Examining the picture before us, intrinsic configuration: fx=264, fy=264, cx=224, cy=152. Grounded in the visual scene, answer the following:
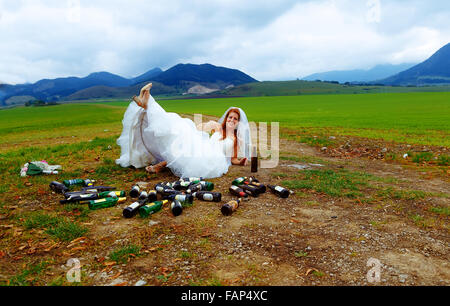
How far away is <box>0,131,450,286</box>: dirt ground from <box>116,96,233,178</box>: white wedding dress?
2.03 meters

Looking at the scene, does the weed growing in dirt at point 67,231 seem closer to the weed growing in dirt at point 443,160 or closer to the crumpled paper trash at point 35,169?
the crumpled paper trash at point 35,169

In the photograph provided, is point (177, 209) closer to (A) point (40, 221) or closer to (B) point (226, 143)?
(A) point (40, 221)

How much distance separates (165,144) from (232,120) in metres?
3.17

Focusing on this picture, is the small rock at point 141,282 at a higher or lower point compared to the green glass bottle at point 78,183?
lower

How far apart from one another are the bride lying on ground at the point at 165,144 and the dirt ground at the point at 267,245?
204 cm

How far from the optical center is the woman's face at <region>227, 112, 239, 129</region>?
35.1ft

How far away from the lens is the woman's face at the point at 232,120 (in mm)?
10711

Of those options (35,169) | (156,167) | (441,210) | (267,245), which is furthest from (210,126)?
(441,210)

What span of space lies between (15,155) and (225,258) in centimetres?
1272

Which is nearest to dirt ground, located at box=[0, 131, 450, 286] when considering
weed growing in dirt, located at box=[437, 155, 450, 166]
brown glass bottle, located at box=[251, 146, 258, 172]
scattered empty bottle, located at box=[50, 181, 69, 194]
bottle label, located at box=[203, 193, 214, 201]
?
bottle label, located at box=[203, 193, 214, 201]

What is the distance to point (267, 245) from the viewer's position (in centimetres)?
470

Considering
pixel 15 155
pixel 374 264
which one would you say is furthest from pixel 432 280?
pixel 15 155

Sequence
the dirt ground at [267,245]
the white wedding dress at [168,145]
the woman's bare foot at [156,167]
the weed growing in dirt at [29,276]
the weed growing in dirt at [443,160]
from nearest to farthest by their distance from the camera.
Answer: the weed growing in dirt at [29,276] → the dirt ground at [267,245] → the white wedding dress at [168,145] → the woman's bare foot at [156,167] → the weed growing in dirt at [443,160]

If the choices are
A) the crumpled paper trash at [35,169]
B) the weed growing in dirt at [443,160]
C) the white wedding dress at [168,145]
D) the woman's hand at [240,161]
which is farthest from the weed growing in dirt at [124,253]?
the weed growing in dirt at [443,160]
